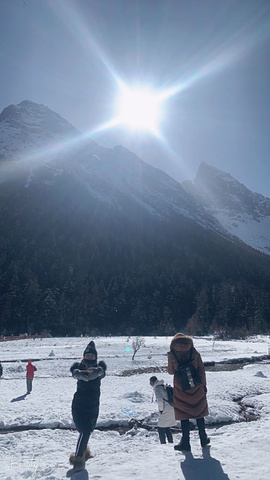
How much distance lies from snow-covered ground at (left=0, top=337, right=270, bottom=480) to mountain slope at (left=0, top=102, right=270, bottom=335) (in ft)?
191

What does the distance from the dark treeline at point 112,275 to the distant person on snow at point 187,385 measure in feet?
209

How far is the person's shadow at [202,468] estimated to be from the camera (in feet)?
14.8

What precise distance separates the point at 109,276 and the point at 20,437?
10018cm

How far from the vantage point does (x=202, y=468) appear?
4.80 meters

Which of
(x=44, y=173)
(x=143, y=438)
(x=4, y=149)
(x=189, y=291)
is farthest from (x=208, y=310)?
(x=4, y=149)

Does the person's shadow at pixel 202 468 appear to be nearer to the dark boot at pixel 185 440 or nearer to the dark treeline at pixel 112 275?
the dark boot at pixel 185 440

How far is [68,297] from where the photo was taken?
91.3m

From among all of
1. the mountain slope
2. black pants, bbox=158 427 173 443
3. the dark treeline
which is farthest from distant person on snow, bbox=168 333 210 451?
the mountain slope

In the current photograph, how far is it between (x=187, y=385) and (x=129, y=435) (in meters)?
4.87

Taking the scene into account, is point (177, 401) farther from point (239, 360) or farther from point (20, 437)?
point (239, 360)

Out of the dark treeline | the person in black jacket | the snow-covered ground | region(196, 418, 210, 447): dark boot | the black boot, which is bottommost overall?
the snow-covered ground

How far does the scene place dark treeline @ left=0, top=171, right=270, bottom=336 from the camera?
8281 cm

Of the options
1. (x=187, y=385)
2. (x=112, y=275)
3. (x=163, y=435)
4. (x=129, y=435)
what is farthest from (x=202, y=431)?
(x=112, y=275)

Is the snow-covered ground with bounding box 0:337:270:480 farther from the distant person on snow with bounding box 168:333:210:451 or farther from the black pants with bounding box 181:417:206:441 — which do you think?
the distant person on snow with bounding box 168:333:210:451
